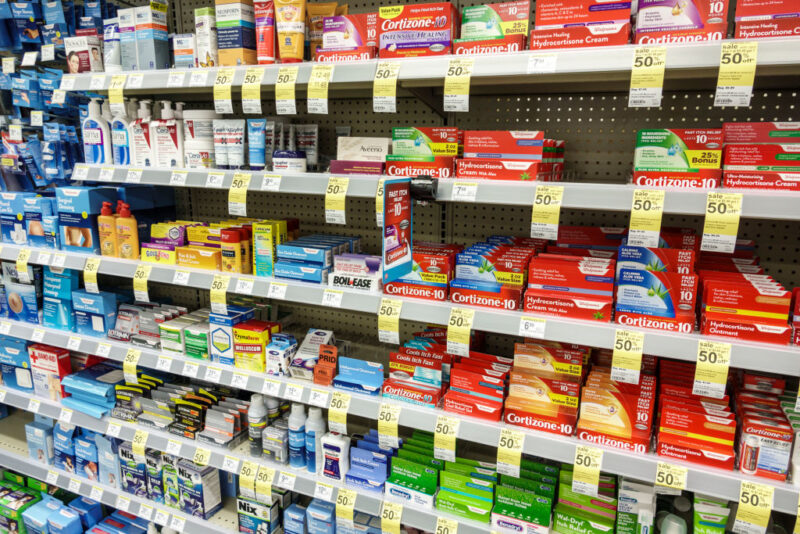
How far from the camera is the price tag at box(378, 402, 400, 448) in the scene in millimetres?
1868

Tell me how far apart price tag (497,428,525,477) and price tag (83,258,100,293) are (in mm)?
1964

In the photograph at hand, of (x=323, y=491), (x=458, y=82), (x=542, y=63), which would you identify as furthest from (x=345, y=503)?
(x=542, y=63)

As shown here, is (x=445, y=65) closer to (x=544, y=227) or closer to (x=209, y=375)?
(x=544, y=227)

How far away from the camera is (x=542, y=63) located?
150 cm

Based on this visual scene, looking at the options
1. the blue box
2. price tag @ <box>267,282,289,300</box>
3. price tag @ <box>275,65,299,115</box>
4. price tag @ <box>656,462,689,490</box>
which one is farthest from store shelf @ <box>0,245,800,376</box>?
price tag @ <box>275,65,299,115</box>

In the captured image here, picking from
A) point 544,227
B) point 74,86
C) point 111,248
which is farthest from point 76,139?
point 544,227

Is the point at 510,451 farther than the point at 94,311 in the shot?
No

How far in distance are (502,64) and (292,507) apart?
202 centimetres

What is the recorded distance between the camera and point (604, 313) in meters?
1.60

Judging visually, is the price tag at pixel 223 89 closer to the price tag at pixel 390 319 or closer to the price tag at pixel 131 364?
the price tag at pixel 390 319

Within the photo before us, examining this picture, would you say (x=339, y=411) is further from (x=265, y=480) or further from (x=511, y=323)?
(x=511, y=323)

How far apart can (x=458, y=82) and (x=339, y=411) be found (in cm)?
127

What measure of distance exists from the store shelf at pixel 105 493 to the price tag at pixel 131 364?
0.65 metres

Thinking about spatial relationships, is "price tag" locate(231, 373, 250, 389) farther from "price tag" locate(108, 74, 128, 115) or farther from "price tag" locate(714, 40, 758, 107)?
"price tag" locate(714, 40, 758, 107)
